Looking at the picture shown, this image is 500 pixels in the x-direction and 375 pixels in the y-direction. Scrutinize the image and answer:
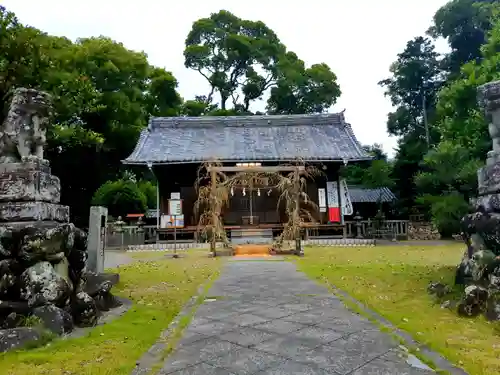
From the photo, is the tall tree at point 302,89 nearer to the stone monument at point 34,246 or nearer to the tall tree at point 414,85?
the tall tree at point 414,85

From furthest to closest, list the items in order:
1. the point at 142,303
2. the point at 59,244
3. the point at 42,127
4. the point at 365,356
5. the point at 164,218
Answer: the point at 164,218 → the point at 142,303 → the point at 42,127 → the point at 59,244 → the point at 365,356

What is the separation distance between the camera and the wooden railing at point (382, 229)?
19453 millimetres

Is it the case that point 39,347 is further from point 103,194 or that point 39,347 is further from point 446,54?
point 446,54

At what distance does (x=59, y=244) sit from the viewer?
14.2 ft

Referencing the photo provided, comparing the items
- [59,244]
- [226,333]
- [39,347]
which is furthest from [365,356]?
[59,244]

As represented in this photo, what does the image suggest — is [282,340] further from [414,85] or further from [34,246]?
[414,85]

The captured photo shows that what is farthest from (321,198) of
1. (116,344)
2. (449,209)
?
(116,344)

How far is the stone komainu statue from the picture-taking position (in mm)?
4836

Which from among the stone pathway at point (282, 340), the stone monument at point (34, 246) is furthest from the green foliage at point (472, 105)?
→ the stone monument at point (34, 246)

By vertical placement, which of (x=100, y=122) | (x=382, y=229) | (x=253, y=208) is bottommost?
(x=382, y=229)

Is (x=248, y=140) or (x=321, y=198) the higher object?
(x=248, y=140)

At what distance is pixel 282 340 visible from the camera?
12.0 ft

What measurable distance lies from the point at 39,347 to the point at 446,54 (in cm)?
3497

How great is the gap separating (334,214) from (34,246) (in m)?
16.2
